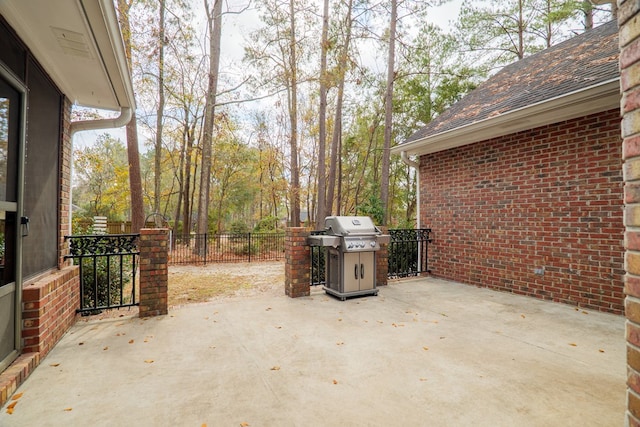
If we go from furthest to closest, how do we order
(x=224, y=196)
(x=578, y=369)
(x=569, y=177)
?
(x=224, y=196) → (x=569, y=177) → (x=578, y=369)

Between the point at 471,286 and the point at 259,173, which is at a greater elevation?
the point at 259,173

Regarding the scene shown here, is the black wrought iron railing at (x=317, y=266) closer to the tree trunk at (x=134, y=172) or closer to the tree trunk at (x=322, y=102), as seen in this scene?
the tree trunk at (x=322, y=102)

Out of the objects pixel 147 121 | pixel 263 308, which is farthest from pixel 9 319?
pixel 147 121

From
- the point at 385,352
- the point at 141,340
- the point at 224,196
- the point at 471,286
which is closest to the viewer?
the point at 385,352

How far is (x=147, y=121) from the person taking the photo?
1377 centimetres

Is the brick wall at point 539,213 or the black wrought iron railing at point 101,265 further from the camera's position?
the brick wall at point 539,213

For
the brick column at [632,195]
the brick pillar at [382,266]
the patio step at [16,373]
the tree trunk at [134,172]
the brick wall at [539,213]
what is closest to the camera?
the brick column at [632,195]

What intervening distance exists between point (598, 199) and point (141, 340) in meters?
5.85

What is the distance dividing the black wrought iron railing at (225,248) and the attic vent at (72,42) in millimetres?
6767

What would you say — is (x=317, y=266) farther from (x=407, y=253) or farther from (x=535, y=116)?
(x=535, y=116)

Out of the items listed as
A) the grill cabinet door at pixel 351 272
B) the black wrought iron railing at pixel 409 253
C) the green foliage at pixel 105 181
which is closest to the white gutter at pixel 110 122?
the grill cabinet door at pixel 351 272

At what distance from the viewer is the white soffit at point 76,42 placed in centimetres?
215

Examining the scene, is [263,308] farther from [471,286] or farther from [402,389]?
[471,286]

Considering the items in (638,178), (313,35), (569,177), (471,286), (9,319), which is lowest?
(471,286)
